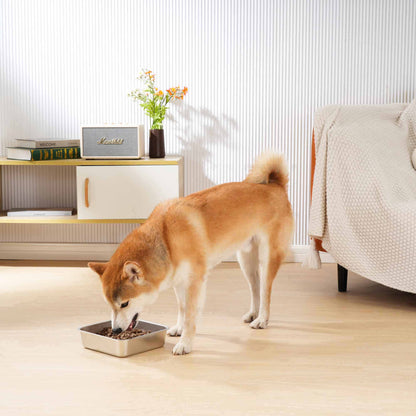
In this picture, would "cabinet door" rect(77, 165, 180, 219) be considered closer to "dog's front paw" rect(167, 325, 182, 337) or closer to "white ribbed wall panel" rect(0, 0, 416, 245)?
"white ribbed wall panel" rect(0, 0, 416, 245)

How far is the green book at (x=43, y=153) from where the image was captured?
3.22m

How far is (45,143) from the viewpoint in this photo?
3270 millimetres

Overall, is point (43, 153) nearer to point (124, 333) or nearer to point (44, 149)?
point (44, 149)

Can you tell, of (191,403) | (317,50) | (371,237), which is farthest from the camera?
(317,50)

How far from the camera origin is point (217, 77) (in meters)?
3.49

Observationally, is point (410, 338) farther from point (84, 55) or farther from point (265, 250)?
point (84, 55)

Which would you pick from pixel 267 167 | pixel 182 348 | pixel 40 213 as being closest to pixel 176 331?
pixel 182 348

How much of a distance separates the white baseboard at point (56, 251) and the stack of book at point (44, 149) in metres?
0.57

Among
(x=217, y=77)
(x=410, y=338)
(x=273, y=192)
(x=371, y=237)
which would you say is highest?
(x=217, y=77)

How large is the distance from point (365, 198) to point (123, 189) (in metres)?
1.25

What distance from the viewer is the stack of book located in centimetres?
323

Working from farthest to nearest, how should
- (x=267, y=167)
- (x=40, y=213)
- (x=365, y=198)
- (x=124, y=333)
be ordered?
(x=40, y=213) < (x=365, y=198) < (x=267, y=167) < (x=124, y=333)

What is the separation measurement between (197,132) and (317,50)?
80 centimetres

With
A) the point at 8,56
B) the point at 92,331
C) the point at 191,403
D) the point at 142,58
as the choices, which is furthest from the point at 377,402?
the point at 8,56
